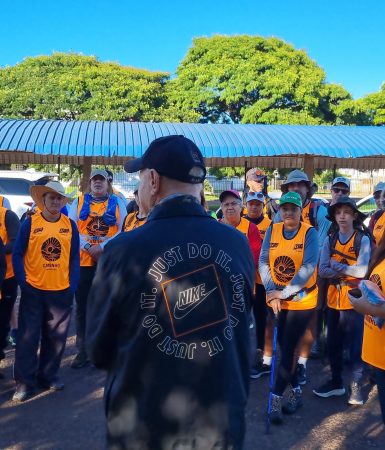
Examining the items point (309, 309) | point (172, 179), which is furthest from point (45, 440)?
point (172, 179)

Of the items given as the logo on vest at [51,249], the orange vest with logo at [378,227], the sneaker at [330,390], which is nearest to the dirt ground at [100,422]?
the sneaker at [330,390]

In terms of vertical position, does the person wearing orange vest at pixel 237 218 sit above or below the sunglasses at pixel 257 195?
below

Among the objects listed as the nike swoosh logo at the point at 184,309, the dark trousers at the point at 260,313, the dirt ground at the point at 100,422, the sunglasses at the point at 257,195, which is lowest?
the dirt ground at the point at 100,422

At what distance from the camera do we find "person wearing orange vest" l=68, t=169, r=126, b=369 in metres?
5.18

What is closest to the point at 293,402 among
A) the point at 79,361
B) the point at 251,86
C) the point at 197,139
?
the point at 79,361

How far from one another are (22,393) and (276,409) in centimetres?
227

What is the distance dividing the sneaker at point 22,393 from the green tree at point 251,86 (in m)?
21.9

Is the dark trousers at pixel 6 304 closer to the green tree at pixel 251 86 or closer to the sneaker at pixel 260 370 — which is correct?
the sneaker at pixel 260 370

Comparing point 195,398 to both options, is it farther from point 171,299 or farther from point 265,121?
point 265,121

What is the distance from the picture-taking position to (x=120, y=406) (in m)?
1.56

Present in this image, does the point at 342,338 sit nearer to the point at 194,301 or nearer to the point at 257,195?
the point at 257,195

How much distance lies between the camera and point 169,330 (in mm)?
1525

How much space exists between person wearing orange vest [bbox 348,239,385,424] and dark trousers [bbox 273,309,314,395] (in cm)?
124

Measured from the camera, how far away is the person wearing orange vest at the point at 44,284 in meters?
4.36
